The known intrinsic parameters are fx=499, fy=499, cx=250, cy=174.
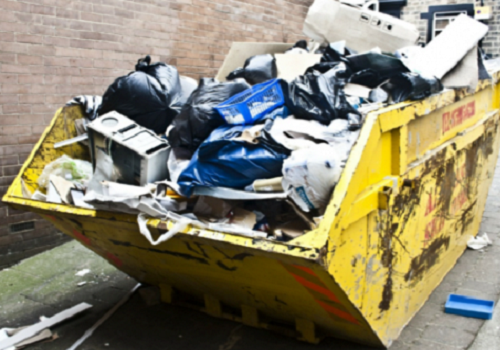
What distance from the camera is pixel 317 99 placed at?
8.84 feet

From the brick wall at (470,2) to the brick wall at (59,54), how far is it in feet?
31.9

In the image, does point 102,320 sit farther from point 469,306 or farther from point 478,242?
point 478,242

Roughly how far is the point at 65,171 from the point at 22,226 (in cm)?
168

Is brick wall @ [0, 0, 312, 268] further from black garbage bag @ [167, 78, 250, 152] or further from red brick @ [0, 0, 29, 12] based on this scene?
black garbage bag @ [167, 78, 250, 152]

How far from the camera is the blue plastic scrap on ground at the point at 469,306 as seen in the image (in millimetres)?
3141

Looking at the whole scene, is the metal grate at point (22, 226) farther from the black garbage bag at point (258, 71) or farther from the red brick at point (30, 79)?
the black garbage bag at point (258, 71)

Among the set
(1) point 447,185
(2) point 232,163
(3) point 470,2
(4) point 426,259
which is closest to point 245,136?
(2) point 232,163

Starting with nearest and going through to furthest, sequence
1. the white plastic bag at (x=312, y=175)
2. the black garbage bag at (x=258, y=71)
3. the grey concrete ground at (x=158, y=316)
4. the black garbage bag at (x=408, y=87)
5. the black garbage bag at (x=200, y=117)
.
A: the white plastic bag at (x=312, y=175) → the black garbage bag at (x=200, y=117) → the black garbage bag at (x=408, y=87) → the grey concrete ground at (x=158, y=316) → the black garbage bag at (x=258, y=71)

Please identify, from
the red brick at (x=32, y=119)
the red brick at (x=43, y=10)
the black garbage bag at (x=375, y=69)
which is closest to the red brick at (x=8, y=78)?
the red brick at (x=32, y=119)

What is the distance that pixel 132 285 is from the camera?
3896mm

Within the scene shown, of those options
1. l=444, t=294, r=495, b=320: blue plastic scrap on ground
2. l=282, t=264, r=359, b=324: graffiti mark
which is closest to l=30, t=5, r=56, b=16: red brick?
l=282, t=264, r=359, b=324: graffiti mark

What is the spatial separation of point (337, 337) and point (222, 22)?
4613 mm

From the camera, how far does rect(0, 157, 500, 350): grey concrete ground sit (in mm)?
2951

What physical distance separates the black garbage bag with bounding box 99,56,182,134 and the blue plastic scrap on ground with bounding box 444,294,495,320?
2192mm
